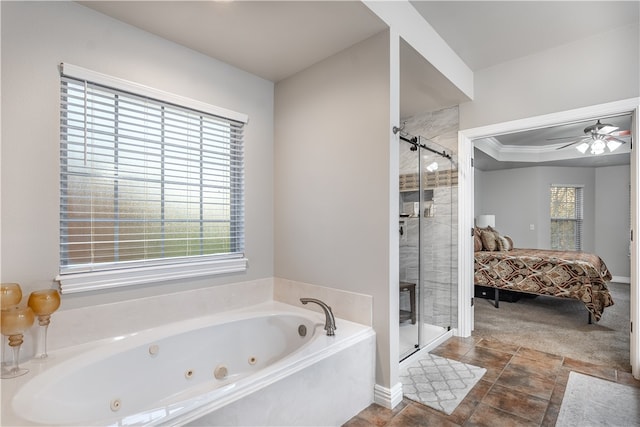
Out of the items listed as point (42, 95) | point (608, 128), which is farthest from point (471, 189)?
point (42, 95)

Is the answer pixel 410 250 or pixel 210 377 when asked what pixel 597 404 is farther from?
pixel 210 377

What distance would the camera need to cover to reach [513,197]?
7098 millimetres

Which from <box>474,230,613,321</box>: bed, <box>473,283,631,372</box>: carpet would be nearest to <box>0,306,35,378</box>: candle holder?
<box>473,283,631,372</box>: carpet

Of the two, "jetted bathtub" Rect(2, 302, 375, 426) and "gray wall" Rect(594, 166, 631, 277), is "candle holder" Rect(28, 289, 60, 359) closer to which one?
"jetted bathtub" Rect(2, 302, 375, 426)

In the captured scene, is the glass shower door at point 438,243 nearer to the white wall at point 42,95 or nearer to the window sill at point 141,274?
the window sill at point 141,274

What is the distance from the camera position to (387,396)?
212 centimetres

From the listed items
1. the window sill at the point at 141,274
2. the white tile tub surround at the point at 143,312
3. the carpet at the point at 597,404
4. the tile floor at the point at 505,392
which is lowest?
the tile floor at the point at 505,392

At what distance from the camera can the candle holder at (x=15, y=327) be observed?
1549 millimetres

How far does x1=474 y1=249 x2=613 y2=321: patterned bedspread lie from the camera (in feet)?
12.4

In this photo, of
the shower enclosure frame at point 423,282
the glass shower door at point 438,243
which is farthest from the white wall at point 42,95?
the glass shower door at point 438,243

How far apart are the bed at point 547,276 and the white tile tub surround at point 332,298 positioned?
3074mm

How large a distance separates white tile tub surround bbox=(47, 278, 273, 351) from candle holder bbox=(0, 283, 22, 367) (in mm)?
246

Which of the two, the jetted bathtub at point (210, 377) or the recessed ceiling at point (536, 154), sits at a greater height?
the recessed ceiling at point (536, 154)

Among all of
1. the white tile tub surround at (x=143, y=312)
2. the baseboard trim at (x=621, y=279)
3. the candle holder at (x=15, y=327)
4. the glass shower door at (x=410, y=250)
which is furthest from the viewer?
the baseboard trim at (x=621, y=279)
